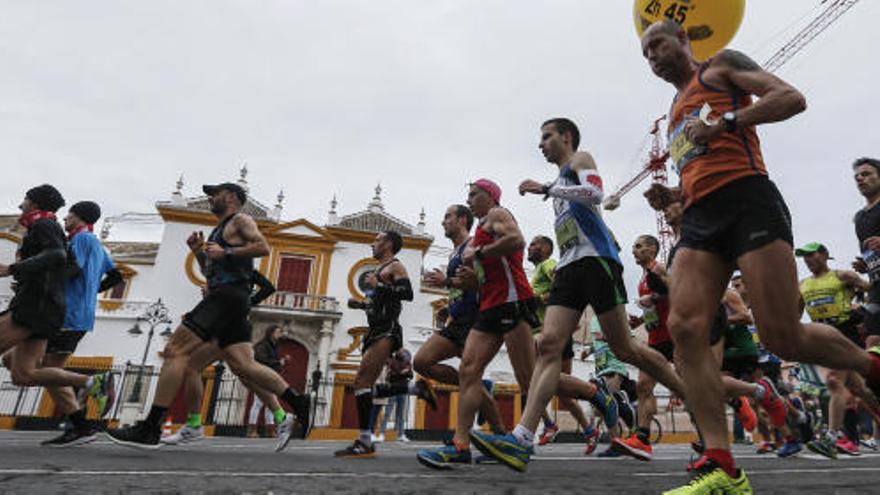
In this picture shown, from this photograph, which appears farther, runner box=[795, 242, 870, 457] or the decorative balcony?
the decorative balcony

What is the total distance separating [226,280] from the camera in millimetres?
4441

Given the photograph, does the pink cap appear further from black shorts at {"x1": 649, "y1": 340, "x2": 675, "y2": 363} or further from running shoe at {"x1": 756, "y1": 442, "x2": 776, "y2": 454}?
running shoe at {"x1": 756, "y1": 442, "x2": 776, "y2": 454}

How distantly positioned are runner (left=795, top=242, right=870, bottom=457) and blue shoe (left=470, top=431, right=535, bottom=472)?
386 centimetres

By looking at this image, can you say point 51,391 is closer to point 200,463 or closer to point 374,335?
point 200,463

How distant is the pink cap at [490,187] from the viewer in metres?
4.38

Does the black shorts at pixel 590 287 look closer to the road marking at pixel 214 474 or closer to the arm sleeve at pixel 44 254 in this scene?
the road marking at pixel 214 474

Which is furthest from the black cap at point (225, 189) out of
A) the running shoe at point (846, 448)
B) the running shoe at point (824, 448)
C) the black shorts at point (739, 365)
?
the running shoe at point (846, 448)

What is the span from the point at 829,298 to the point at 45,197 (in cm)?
786

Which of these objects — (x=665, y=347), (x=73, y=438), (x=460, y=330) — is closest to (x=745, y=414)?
(x=665, y=347)

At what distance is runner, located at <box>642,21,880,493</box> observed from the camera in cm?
195

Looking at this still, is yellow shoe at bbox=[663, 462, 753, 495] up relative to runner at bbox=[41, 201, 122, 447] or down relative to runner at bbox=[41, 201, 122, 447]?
down

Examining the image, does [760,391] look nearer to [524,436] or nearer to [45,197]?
[524,436]

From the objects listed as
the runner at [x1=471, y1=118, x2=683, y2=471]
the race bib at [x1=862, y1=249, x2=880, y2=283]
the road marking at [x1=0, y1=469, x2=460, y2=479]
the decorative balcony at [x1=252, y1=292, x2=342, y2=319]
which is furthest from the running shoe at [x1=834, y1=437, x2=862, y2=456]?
the decorative balcony at [x1=252, y1=292, x2=342, y2=319]

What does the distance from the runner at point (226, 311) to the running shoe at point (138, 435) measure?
11 centimetres
